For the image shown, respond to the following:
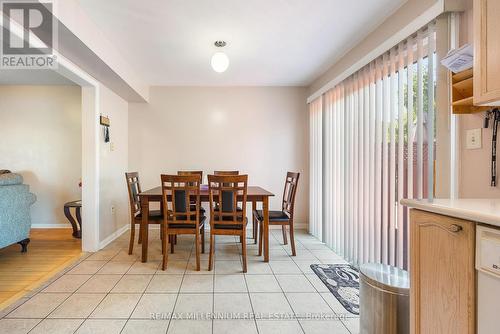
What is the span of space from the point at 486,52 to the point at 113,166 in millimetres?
4134

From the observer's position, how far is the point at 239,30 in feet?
8.36

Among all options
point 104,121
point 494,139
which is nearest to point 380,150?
point 494,139

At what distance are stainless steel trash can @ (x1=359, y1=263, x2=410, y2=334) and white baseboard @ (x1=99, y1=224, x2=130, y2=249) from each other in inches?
127

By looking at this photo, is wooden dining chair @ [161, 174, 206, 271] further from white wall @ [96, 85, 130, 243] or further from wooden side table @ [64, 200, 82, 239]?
wooden side table @ [64, 200, 82, 239]

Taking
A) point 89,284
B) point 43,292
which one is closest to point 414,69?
point 89,284

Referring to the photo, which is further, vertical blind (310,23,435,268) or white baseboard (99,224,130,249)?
white baseboard (99,224,130,249)

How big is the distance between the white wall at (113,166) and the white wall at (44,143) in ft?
2.83

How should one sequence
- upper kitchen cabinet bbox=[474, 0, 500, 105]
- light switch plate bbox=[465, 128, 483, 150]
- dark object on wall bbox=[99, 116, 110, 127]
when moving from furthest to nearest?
dark object on wall bbox=[99, 116, 110, 127], light switch plate bbox=[465, 128, 483, 150], upper kitchen cabinet bbox=[474, 0, 500, 105]

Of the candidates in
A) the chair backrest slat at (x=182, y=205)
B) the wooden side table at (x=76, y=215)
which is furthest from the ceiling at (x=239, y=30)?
the wooden side table at (x=76, y=215)

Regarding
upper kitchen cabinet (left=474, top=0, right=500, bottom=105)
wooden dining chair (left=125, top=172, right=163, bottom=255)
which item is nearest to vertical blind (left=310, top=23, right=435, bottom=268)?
upper kitchen cabinet (left=474, top=0, right=500, bottom=105)

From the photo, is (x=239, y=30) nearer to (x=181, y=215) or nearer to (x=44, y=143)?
(x=181, y=215)

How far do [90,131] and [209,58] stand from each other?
5.89 ft

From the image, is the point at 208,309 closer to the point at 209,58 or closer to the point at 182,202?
the point at 182,202

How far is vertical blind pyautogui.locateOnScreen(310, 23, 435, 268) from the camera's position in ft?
6.04
